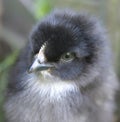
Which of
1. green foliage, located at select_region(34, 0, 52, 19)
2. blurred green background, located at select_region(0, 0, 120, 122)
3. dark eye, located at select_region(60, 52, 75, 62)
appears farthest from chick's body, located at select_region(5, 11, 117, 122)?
green foliage, located at select_region(34, 0, 52, 19)

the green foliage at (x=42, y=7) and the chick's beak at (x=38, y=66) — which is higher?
the green foliage at (x=42, y=7)

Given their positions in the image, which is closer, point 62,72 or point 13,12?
point 62,72

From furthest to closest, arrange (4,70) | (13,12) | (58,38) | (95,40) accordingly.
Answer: (13,12)
(4,70)
(95,40)
(58,38)

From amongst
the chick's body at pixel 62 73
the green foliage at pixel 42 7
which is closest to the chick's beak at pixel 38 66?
the chick's body at pixel 62 73

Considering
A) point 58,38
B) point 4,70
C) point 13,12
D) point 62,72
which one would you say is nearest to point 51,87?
point 62,72

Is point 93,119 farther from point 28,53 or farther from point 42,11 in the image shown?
point 42,11

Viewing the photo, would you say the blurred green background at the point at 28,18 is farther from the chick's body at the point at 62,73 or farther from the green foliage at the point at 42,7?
the chick's body at the point at 62,73

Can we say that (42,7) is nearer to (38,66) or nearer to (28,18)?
(28,18)
